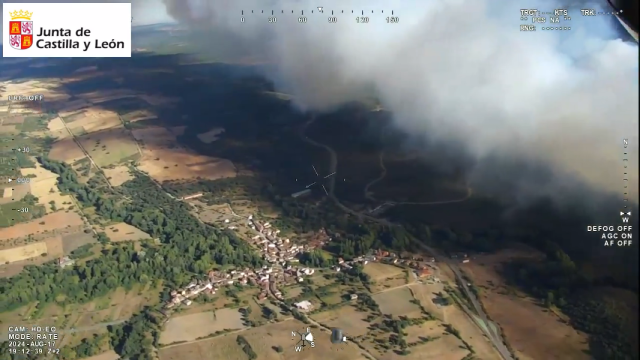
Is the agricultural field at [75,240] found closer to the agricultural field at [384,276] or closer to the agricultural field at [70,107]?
the agricultural field at [70,107]

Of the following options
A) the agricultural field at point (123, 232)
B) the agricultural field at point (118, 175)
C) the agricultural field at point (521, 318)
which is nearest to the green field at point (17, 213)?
the agricultural field at point (123, 232)

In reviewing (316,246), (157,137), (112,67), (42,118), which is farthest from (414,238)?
(42,118)

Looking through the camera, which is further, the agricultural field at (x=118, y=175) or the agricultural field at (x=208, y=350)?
the agricultural field at (x=118, y=175)

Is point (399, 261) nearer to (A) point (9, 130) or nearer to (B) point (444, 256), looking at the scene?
(B) point (444, 256)

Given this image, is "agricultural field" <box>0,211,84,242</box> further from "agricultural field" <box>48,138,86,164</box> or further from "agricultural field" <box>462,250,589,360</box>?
"agricultural field" <box>462,250,589,360</box>

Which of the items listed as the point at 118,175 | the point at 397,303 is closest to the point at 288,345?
the point at 397,303

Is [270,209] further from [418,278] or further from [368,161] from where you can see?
[418,278]

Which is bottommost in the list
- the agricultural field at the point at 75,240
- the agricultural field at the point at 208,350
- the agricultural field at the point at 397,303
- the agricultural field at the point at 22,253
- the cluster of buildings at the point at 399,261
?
the agricultural field at the point at 208,350

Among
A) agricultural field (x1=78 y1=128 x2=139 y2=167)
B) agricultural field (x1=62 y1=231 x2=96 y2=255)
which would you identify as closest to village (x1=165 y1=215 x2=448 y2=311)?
agricultural field (x1=62 y1=231 x2=96 y2=255)
